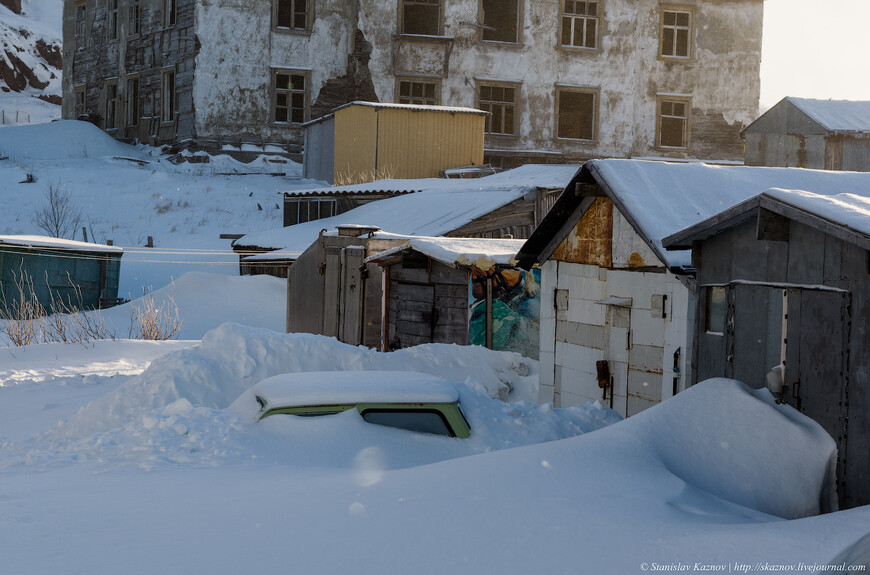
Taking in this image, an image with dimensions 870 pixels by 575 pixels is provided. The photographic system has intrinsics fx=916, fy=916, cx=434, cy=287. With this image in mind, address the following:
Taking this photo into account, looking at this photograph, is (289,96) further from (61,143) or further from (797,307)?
(797,307)

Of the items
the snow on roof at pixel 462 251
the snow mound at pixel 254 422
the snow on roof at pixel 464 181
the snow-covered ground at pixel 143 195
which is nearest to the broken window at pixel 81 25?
the snow-covered ground at pixel 143 195

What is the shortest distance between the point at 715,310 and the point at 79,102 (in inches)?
1523

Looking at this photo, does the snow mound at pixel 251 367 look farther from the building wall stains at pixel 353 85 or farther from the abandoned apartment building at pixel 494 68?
the building wall stains at pixel 353 85

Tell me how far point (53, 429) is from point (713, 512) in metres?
6.95

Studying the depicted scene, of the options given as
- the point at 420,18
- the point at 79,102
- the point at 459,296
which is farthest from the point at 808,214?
the point at 79,102

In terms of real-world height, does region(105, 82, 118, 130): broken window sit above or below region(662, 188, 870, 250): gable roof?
above

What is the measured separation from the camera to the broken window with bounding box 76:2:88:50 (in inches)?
1585

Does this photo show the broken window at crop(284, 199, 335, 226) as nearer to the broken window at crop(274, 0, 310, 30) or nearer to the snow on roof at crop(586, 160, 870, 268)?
the broken window at crop(274, 0, 310, 30)

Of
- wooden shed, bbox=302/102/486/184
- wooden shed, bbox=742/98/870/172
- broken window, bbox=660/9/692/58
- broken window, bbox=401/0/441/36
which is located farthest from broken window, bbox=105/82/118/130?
wooden shed, bbox=742/98/870/172

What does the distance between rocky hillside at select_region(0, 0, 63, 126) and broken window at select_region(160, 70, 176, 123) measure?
83.9ft

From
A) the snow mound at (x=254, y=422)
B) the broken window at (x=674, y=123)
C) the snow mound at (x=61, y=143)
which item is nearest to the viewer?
the snow mound at (x=254, y=422)

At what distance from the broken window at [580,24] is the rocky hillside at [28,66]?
37.1m

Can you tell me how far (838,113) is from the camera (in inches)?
1057

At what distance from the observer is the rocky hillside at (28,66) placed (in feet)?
194
